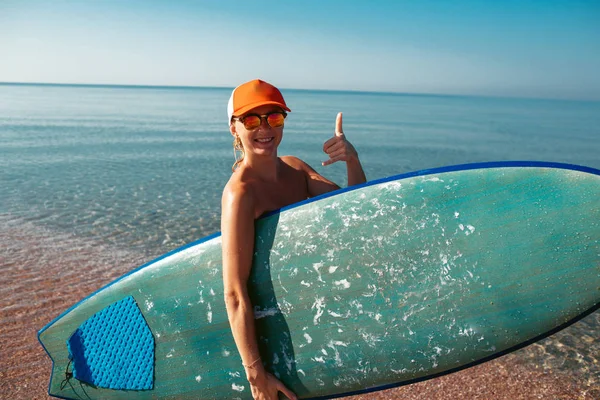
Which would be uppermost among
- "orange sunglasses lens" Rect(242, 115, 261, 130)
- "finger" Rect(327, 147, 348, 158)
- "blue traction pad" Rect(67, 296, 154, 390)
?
"orange sunglasses lens" Rect(242, 115, 261, 130)

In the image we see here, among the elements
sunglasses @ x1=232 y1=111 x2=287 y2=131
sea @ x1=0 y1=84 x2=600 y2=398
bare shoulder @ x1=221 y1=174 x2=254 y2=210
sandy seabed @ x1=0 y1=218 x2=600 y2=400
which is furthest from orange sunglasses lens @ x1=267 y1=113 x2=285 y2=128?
sea @ x1=0 y1=84 x2=600 y2=398

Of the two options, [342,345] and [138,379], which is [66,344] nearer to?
[138,379]

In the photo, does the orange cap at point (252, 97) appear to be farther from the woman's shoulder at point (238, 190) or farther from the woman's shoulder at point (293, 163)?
the woman's shoulder at point (293, 163)

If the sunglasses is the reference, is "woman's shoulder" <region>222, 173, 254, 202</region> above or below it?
below

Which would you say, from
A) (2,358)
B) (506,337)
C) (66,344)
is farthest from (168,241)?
(506,337)

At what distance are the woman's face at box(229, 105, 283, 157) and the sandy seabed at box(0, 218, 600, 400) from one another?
2.18 m

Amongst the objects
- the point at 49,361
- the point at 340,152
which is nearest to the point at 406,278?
the point at 340,152

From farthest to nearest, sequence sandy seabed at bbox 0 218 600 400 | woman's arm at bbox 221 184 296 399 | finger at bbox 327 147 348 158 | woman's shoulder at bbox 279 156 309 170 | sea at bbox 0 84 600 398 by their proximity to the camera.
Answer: sea at bbox 0 84 600 398, sandy seabed at bbox 0 218 600 400, woman's shoulder at bbox 279 156 309 170, finger at bbox 327 147 348 158, woman's arm at bbox 221 184 296 399

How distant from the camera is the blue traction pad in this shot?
261 centimetres

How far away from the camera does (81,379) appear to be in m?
2.79

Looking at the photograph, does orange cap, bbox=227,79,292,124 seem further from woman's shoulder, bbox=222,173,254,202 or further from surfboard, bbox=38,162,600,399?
surfboard, bbox=38,162,600,399

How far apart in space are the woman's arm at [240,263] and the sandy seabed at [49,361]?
179cm

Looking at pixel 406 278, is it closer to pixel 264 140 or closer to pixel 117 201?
pixel 264 140

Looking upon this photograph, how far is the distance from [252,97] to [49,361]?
3.00m
